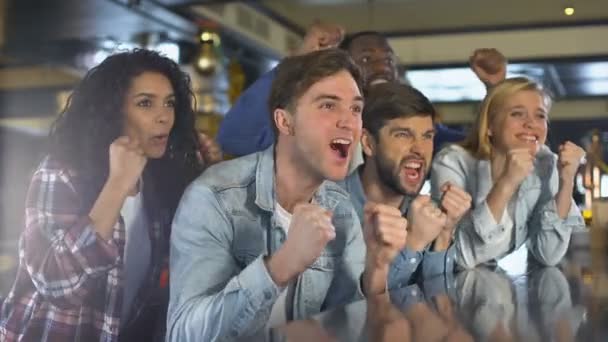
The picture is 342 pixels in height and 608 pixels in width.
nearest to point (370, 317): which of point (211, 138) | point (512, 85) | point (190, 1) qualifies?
point (211, 138)

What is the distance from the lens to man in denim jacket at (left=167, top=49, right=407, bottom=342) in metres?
0.82

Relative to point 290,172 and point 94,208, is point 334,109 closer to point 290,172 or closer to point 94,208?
point 290,172

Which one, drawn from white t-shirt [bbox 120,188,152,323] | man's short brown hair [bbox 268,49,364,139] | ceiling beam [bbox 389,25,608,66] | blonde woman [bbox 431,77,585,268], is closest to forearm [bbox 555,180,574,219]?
blonde woman [bbox 431,77,585,268]

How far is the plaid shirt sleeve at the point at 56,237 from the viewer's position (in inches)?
36.0

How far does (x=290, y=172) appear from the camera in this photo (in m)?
0.94

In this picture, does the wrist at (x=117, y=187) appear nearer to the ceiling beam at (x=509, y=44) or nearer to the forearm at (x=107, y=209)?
the forearm at (x=107, y=209)

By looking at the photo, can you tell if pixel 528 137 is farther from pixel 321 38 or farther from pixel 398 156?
pixel 321 38

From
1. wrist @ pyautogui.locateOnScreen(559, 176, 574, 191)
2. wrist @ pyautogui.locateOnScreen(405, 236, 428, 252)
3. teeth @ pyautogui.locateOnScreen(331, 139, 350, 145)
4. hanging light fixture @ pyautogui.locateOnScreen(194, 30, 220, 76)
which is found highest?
hanging light fixture @ pyautogui.locateOnScreen(194, 30, 220, 76)

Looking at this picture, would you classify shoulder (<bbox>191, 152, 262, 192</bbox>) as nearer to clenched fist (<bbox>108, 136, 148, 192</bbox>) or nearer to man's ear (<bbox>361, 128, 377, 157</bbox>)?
clenched fist (<bbox>108, 136, 148, 192</bbox>)

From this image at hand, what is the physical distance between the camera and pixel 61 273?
926 millimetres

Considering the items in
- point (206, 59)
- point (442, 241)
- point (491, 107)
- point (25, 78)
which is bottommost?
point (442, 241)

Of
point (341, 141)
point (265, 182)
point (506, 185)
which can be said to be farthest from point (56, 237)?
point (506, 185)

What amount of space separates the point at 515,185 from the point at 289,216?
50 centimetres

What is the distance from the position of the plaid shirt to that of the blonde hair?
683mm
